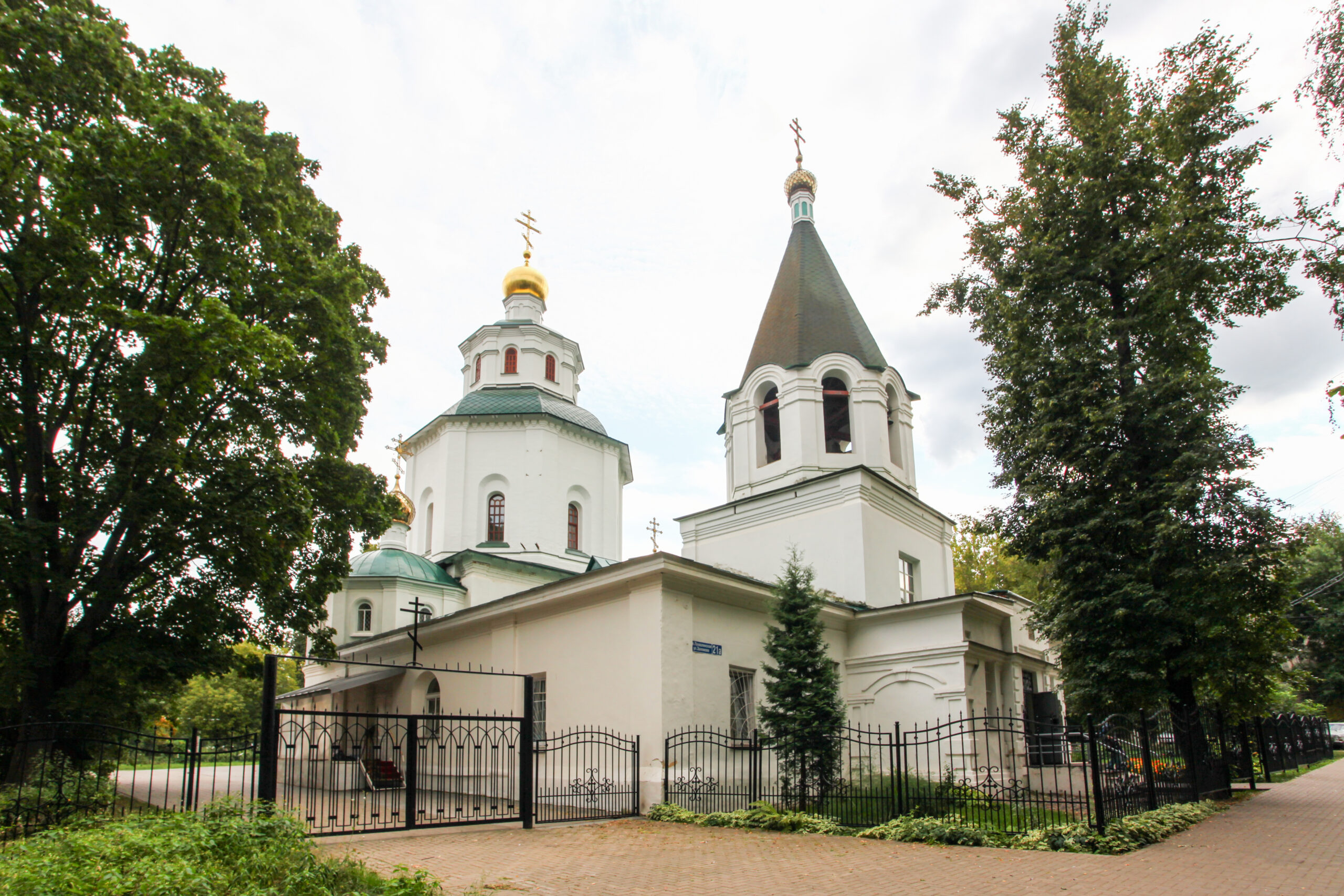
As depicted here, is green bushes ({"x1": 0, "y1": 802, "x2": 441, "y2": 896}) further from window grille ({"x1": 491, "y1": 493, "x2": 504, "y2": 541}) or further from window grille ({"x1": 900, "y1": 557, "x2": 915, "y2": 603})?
window grille ({"x1": 491, "y1": 493, "x2": 504, "y2": 541})

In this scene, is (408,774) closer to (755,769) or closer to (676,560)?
(676,560)

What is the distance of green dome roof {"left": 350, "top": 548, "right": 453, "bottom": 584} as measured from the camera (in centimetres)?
2608

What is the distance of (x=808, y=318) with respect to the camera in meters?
22.5

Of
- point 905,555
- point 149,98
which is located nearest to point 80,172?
point 149,98

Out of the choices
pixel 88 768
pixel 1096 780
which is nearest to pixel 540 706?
pixel 88 768

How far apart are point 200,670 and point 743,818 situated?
9884 millimetres

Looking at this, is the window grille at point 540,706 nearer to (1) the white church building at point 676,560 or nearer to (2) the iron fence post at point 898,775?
(1) the white church building at point 676,560

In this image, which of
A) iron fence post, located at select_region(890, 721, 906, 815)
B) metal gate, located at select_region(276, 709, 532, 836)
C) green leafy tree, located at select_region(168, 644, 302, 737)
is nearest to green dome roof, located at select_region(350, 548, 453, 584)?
metal gate, located at select_region(276, 709, 532, 836)

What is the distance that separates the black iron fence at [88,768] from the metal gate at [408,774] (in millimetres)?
894

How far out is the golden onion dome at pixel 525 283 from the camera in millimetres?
31672

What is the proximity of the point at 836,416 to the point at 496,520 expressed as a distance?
40.0 ft

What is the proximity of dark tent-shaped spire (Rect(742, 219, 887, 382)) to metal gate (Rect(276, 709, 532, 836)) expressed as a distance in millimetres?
11605

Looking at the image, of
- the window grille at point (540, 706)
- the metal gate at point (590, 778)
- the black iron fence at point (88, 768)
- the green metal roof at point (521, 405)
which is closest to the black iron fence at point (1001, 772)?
the metal gate at point (590, 778)

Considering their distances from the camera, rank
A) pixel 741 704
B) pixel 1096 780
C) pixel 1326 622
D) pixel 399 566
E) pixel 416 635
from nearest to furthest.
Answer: pixel 1096 780 < pixel 741 704 < pixel 416 635 < pixel 399 566 < pixel 1326 622
